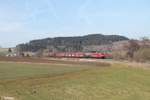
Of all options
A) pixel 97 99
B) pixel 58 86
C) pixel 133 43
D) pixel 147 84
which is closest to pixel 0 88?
pixel 58 86

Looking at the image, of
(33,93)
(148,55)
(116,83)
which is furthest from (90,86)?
(148,55)

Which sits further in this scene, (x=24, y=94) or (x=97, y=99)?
(x=97, y=99)

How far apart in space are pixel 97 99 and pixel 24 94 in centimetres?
425

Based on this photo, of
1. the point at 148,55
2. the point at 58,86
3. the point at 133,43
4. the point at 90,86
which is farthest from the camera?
the point at 133,43

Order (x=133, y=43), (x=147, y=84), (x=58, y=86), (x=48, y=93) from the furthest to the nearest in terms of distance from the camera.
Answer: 1. (x=133, y=43)
2. (x=147, y=84)
3. (x=58, y=86)
4. (x=48, y=93)

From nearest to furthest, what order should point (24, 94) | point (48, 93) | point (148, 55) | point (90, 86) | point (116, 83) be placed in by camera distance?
point (24, 94)
point (48, 93)
point (90, 86)
point (116, 83)
point (148, 55)

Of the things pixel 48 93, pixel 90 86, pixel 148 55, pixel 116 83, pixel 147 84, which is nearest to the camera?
pixel 48 93

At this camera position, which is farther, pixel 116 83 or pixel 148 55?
pixel 148 55

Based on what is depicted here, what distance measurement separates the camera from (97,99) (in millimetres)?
18094

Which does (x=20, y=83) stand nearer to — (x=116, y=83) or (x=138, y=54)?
(x=116, y=83)

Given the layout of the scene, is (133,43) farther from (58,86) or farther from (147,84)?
(58,86)

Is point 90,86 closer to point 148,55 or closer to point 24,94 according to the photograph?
point 24,94

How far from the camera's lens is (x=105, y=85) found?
23.3 meters

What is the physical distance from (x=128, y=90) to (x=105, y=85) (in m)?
1.81
